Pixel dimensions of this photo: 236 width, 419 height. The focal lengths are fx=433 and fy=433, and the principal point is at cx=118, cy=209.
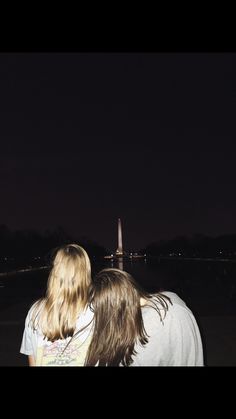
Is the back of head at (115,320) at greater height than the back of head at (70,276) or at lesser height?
lesser

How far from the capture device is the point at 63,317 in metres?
2.79

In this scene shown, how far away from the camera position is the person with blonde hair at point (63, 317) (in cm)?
275

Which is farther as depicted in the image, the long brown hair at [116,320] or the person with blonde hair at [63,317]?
the person with blonde hair at [63,317]

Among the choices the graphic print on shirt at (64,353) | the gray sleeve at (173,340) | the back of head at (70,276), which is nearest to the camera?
the gray sleeve at (173,340)

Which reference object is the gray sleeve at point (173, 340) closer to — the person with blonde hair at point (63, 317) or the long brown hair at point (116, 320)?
the long brown hair at point (116, 320)

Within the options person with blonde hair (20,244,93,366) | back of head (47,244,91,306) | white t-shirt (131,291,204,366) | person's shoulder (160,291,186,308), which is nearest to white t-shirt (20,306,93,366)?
person with blonde hair (20,244,93,366)

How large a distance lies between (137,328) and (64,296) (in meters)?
0.54

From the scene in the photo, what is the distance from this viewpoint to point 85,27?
3828 mm

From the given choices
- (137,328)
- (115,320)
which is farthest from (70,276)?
(137,328)

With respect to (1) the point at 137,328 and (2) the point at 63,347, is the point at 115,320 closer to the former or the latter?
(1) the point at 137,328

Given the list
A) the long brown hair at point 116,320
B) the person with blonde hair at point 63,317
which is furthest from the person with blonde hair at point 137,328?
the person with blonde hair at point 63,317

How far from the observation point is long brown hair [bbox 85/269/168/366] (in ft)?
8.63

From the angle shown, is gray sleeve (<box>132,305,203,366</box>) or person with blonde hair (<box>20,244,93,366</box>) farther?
person with blonde hair (<box>20,244,93,366</box>)

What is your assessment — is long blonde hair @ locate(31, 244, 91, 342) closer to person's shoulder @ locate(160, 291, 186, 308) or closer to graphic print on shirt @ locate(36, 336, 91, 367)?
graphic print on shirt @ locate(36, 336, 91, 367)
